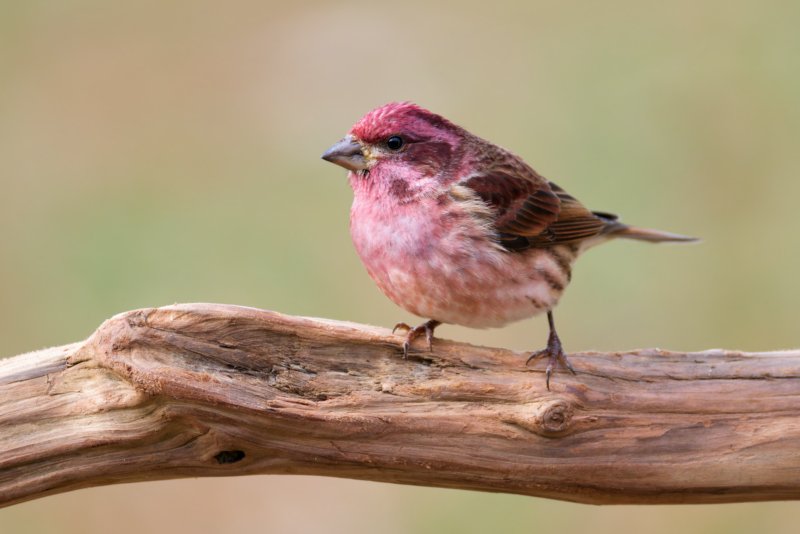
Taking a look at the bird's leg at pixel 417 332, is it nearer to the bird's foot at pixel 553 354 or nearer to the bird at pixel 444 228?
the bird at pixel 444 228

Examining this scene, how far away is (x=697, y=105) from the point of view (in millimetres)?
5469

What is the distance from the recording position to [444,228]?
3102 millimetres

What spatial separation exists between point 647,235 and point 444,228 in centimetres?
156

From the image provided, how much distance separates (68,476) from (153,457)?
30 cm

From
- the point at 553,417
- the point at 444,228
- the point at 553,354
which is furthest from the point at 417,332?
the point at 553,417

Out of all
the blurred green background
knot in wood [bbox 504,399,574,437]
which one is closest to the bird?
knot in wood [bbox 504,399,574,437]

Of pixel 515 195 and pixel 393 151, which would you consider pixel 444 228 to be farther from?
pixel 515 195

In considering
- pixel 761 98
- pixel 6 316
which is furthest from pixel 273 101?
pixel 761 98

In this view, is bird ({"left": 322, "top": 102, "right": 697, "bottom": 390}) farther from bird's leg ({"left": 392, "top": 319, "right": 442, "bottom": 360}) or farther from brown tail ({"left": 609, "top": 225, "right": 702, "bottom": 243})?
brown tail ({"left": 609, "top": 225, "right": 702, "bottom": 243})

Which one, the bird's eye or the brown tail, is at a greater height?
the bird's eye

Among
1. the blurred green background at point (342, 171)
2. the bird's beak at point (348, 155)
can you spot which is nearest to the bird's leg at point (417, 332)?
the bird's beak at point (348, 155)

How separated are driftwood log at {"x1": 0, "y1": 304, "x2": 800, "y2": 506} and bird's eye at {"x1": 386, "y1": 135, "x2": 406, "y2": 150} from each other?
33.2 inches

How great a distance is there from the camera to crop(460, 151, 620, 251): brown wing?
3.33m

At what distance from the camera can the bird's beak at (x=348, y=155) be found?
317cm
